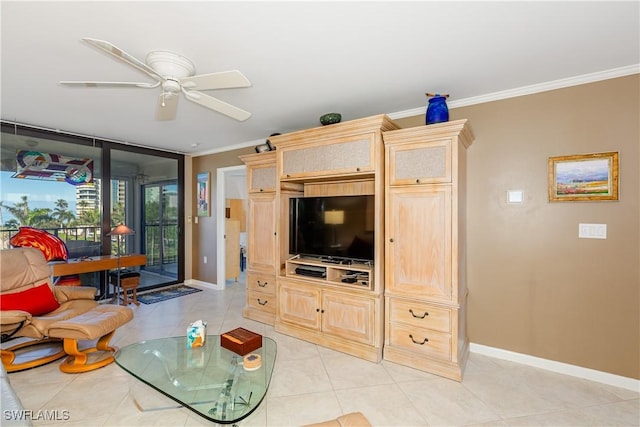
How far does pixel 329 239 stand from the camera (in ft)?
10.0

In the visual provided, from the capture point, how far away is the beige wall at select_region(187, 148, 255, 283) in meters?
5.02

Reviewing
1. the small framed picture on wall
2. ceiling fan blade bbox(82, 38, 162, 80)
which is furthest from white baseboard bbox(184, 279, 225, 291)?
ceiling fan blade bbox(82, 38, 162, 80)

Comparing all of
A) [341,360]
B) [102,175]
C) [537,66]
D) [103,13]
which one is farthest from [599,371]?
[102,175]

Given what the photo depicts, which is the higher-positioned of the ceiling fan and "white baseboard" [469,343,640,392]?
the ceiling fan

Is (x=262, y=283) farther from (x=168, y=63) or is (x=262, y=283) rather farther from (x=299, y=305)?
(x=168, y=63)

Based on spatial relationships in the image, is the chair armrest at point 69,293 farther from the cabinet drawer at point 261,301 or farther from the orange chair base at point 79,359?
the cabinet drawer at point 261,301

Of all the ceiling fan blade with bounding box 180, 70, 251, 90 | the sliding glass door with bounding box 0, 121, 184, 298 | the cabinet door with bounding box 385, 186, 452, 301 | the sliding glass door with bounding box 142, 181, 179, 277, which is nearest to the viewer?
the ceiling fan blade with bounding box 180, 70, 251, 90

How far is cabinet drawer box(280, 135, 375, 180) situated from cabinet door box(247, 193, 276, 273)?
55cm

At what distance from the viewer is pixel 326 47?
1.94 m

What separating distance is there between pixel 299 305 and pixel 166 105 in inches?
86.7

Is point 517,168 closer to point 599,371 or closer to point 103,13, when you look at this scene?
point 599,371

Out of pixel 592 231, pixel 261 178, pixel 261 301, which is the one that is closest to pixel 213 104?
pixel 261 178

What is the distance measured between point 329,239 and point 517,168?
72.4 inches

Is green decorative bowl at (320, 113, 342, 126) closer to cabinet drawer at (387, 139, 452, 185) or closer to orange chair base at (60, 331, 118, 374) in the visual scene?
cabinet drawer at (387, 139, 452, 185)
